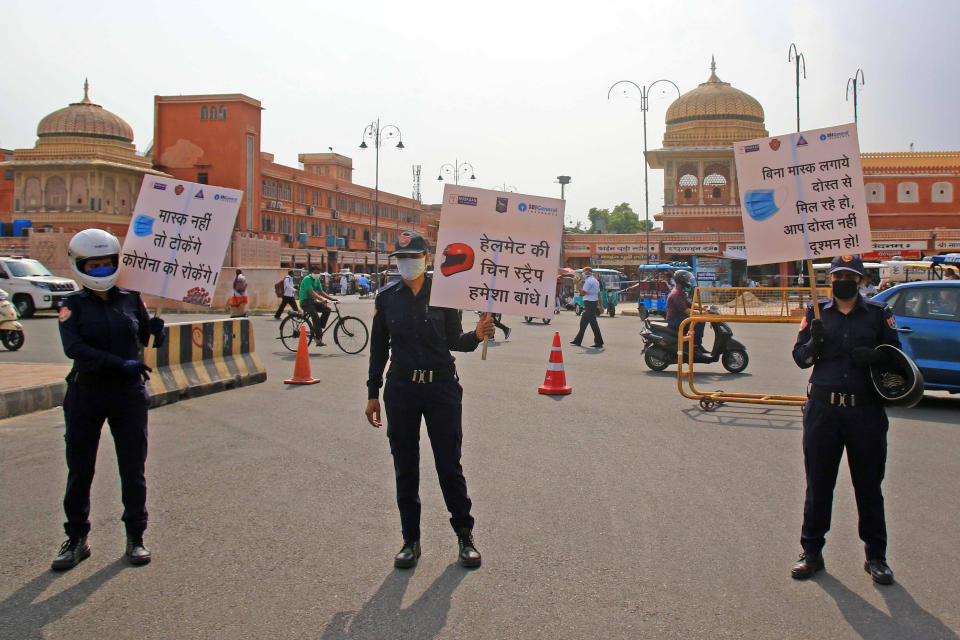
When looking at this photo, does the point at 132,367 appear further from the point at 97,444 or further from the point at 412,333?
the point at 412,333

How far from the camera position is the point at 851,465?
13.9 ft

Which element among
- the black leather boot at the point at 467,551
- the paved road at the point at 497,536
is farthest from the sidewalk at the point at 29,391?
the black leather boot at the point at 467,551

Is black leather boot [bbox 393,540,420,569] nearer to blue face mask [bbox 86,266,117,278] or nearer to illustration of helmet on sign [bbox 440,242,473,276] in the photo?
illustration of helmet on sign [bbox 440,242,473,276]

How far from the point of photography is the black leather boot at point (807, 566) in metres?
4.13

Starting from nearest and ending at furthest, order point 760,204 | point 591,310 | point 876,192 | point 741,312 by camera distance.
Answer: point 760,204
point 741,312
point 591,310
point 876,192

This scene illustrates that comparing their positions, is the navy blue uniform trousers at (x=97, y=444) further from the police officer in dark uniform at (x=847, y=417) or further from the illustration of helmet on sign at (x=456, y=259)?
the police officer in dark uniform at (x=847, y=417)

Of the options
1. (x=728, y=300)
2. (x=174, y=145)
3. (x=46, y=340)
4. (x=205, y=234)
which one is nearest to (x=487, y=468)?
(x=205, y=234)

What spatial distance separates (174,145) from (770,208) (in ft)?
176

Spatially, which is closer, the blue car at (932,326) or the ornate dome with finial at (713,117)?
the blue car at (932,326)

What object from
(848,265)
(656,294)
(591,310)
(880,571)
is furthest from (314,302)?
(656,294)

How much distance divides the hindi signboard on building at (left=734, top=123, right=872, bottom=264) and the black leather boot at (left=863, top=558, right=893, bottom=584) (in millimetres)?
2712

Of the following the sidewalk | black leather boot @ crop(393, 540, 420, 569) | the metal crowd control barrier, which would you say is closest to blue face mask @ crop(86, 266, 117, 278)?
black leather boot @ crop(393, 540, 420, 569)

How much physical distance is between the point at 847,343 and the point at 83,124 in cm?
6314

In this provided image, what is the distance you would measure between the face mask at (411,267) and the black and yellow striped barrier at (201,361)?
571 centimetres
